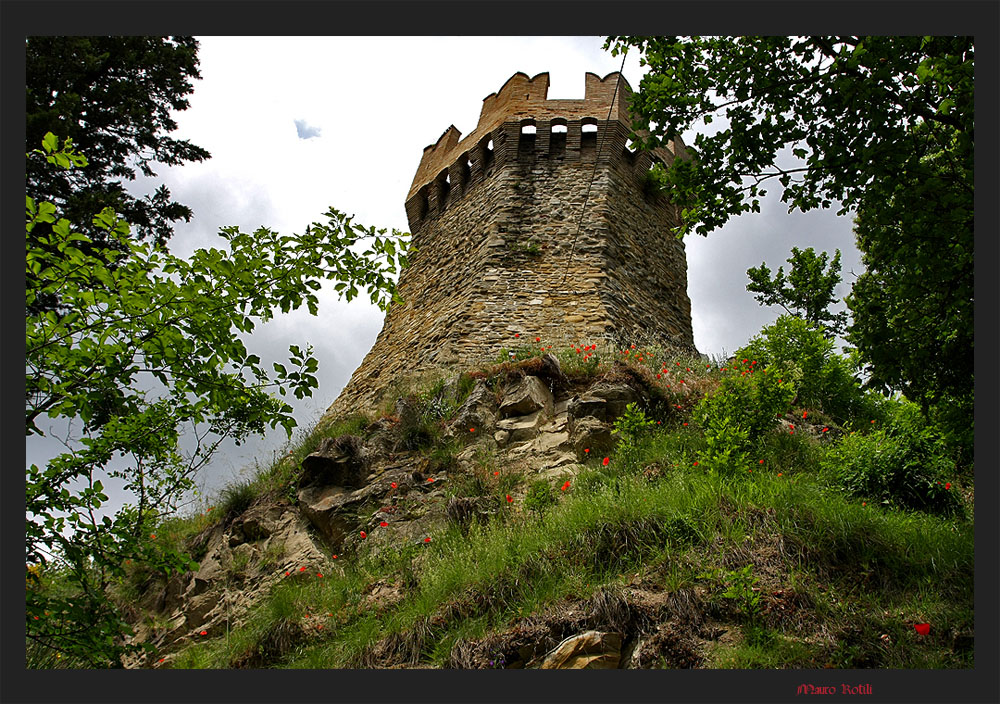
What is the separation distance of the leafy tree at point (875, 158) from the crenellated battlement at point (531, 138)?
6946mm

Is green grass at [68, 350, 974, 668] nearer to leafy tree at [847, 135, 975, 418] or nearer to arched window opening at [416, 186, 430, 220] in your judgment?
leafy tree at [847, 135, 975, 418]

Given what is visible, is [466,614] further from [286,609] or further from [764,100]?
[764,100]

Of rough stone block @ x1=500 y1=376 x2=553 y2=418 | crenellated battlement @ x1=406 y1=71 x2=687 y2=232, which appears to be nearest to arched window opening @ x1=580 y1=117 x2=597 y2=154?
crenellated battlement @ x1=406 y1=71 x2=687 y2=232

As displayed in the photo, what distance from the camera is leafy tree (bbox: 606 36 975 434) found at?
13.6 feet

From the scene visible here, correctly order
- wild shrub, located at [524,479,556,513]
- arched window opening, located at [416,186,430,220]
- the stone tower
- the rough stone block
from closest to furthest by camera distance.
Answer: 1. wild shrub, located at [524,479,556,513]
2. the rough stone block
3. the stone tower
4. arched window opening, located at [416,186,430,220]

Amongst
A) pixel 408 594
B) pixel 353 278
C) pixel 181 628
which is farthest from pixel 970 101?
pixel 181 628

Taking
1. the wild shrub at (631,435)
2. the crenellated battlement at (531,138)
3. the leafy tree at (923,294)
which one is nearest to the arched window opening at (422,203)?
the crenellated battlement at (531,138)

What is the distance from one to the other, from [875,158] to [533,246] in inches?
281

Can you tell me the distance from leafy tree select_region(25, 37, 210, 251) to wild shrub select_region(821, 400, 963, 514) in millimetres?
8462

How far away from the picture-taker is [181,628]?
232 inches

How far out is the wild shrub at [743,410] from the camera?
540cm

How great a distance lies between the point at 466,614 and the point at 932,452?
4133mm

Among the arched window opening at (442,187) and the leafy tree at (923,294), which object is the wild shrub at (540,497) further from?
the arched window opening at (442,187)

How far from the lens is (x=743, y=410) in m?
5.89
